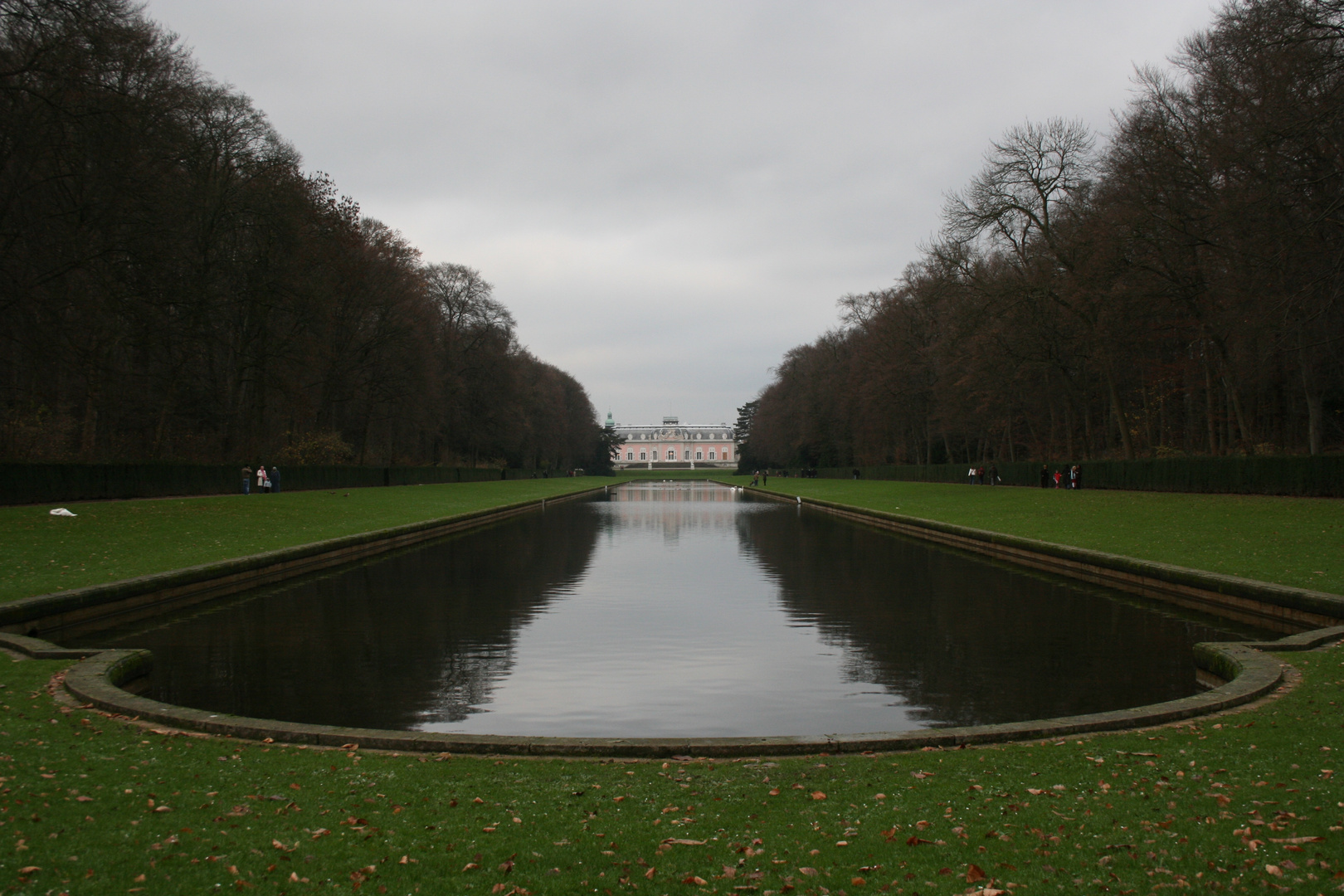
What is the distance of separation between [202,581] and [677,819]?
34.5 ft

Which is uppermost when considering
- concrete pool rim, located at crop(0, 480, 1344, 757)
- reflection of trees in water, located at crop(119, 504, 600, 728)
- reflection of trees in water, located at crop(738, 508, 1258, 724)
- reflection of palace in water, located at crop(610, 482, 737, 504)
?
concrete pool rim, located at crop(0, 480, 1344, 757)

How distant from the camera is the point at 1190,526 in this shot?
17.3m

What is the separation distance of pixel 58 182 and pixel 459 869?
18.6 metres

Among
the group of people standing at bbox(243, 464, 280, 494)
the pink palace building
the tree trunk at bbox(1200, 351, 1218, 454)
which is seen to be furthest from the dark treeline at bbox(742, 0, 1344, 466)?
the pink palace building

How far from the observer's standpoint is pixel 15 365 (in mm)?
19703

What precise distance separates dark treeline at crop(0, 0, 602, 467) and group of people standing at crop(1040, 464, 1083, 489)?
25.4m

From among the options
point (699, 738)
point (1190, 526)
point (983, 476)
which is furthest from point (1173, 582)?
point (983, 476)

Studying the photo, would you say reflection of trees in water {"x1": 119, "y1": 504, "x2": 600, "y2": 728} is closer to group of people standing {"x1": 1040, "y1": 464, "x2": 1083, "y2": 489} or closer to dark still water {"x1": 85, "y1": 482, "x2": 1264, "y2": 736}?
dark still water {"x1": 85, "y1": 482, "x2": 1264, "y2": 736}

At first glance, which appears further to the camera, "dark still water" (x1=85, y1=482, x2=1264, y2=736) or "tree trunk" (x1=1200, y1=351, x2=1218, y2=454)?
"tree trunk" (x1=1200, y1=351, x2=1218, y2=454)

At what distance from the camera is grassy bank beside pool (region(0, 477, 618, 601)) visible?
1189 centimetres

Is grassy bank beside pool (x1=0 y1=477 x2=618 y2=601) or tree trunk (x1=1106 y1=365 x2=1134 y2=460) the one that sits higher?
tree trunk (x1=1106 y1=365 x2=1134 y2=460)

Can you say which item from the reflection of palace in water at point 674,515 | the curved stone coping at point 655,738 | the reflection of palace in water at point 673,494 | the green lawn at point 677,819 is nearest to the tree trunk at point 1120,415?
the reflection of palace in water at point 674,515

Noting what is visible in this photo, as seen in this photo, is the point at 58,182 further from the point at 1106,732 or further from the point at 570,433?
the point at 570,433

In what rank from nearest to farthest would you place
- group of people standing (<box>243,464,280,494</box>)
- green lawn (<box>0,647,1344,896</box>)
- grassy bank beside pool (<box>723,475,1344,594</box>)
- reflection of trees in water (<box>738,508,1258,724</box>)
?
green lawn (<box>0,647,1344,896</box>)
reflection of trees in water (<box>738,508,1258,724</box>)
grassy bank beside pool (<box>723,475,1344,594</box>)
group of people standing (<box>243,464,280,494</box>)
